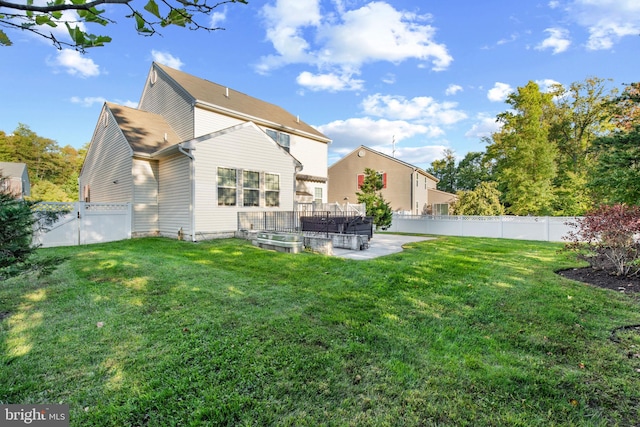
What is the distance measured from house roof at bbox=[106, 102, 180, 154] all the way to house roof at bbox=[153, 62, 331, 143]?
2126 mm

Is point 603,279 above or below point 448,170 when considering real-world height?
below

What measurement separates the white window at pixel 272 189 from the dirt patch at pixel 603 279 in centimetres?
998

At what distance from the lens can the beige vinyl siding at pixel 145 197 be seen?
11320 mm

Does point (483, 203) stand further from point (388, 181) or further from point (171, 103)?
point (171, 103)

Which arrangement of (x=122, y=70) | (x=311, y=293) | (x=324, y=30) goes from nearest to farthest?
(x=311, y=293) → (x=324, y=30) → (x=122, y=70)

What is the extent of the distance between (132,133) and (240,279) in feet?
33.8

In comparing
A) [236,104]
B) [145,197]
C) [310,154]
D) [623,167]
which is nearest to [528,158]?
[623,167]

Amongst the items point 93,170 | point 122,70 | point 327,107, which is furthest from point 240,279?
point 327,107

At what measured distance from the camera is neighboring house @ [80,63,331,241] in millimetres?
10555

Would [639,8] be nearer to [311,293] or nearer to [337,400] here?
[311,293]

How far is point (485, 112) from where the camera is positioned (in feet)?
73.2

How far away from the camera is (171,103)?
544 inches

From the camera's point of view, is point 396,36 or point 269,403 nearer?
point 269,403

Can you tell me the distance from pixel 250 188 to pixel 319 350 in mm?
9797
